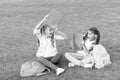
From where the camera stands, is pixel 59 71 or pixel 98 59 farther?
pixel 98 59

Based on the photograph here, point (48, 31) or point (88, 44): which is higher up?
point (48, 31)

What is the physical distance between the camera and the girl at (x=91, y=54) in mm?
→ 4596

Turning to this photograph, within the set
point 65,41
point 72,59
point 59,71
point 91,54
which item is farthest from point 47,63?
point 65,41

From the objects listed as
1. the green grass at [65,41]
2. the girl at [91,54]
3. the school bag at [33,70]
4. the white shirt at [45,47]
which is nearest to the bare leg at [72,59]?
the girl at [91,54]

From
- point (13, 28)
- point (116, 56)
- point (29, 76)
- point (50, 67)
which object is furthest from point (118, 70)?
point (13, 28)

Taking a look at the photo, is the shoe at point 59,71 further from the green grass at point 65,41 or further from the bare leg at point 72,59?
the bare leg at point 72,59

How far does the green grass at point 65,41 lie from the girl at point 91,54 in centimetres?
14

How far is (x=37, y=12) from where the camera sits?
38.0ft

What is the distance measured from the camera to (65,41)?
647cm

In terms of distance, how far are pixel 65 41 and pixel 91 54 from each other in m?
1.79

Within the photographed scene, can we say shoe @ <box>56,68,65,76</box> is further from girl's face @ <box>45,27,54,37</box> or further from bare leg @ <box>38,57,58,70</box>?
girl's face @ <box>45,27,54,37</box>

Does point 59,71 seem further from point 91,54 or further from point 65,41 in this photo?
point 65,41

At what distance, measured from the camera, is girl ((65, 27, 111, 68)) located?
15.1ft

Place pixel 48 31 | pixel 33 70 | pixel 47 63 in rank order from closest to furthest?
1. pixel 33 70
2. pixel 47 63
3. pixel 48 31
